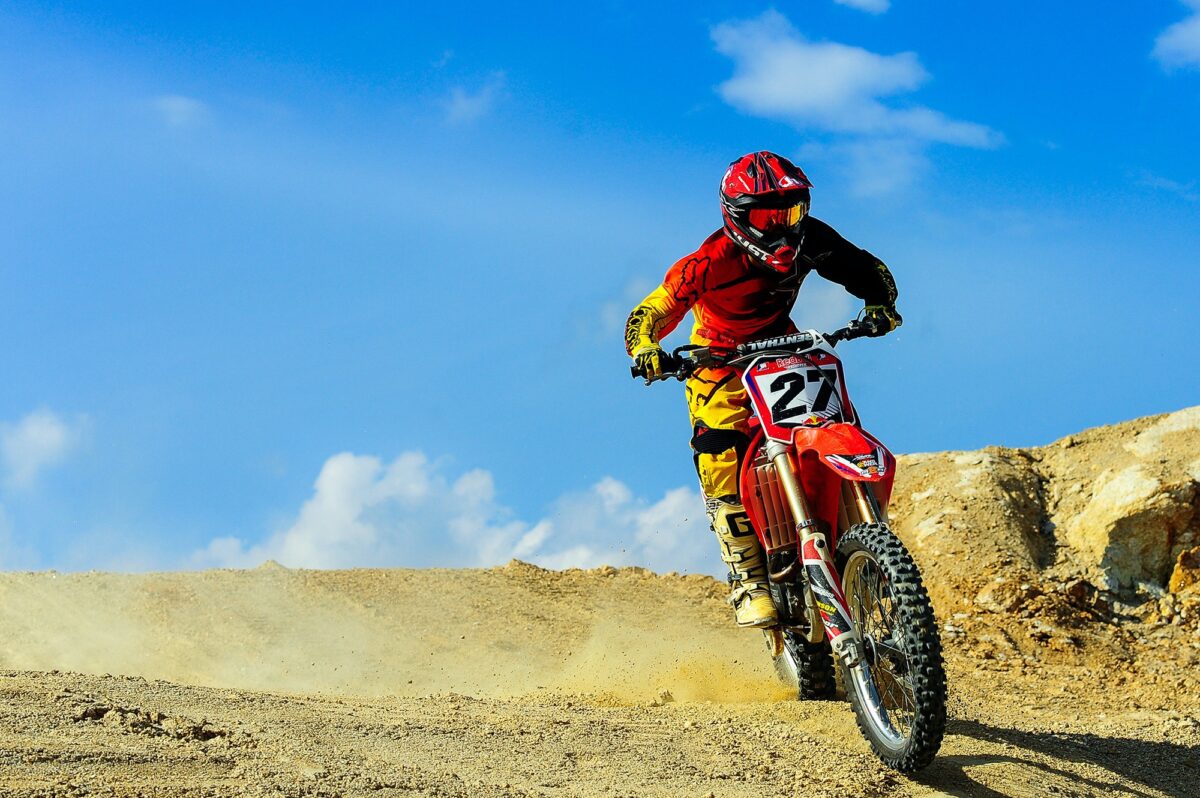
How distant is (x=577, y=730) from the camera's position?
708 centimetres

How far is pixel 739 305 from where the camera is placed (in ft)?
25.1

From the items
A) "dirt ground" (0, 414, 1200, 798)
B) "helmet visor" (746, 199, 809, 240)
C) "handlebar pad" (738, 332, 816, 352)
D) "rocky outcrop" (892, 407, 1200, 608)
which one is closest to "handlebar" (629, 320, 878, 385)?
"handlebar pad" (738, 332, 816, 352)

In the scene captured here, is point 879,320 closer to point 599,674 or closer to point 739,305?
point 739,305

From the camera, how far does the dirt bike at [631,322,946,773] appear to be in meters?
5.90

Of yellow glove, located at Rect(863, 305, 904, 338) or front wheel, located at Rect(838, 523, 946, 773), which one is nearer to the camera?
front wheel, located at Rect(838, 523, 946, 773)

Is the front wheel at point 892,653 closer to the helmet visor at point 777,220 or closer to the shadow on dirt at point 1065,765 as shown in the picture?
the shadow on dirt at point 1065,765

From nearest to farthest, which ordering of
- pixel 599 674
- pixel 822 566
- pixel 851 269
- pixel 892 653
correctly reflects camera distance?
pixel 892 653, pixel 822 566, pixel 851 269, pixel 599 674

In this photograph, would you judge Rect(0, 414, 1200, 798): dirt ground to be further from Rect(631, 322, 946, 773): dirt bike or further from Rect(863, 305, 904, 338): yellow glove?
Rect(863, 305, 904, 338): yellow glove

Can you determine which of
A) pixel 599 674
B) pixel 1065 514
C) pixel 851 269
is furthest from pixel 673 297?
pixel 1065 514

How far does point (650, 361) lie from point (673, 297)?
86 cm

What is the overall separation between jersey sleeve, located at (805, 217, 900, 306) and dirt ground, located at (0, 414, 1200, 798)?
2611 millimetres

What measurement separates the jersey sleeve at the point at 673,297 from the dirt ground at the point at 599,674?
241 cm

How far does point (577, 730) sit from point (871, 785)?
1750 mm

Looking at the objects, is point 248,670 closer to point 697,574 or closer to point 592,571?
point 592,571
